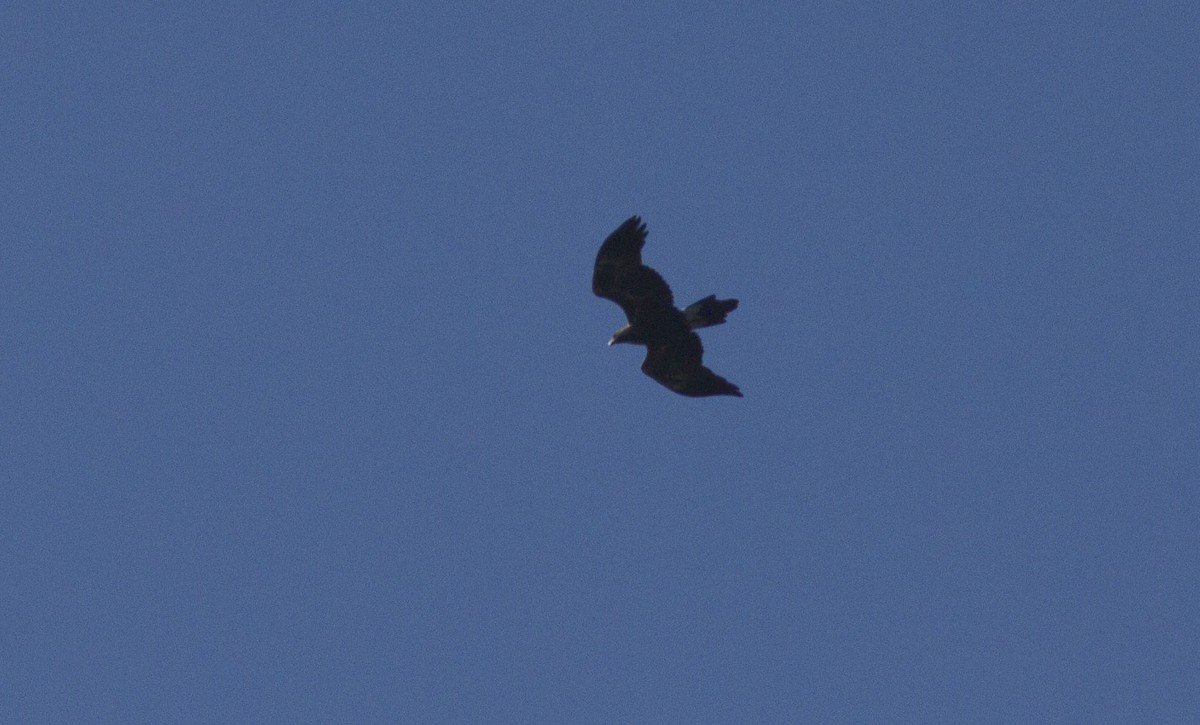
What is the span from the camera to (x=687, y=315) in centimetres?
3297

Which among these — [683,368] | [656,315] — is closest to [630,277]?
[656,315]

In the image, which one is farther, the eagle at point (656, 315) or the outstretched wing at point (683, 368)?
the outstretched wing at point (683, 368)

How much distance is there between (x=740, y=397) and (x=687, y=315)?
1582mm

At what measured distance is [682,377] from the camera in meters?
33.8

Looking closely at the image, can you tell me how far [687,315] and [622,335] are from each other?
3.97 feet

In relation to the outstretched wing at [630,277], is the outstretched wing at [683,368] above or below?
below

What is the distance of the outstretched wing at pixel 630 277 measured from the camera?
3294cm

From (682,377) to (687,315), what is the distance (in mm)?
Answer: 1235

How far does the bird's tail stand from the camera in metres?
32.7

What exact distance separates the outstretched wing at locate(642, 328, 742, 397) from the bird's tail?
0.55 metres

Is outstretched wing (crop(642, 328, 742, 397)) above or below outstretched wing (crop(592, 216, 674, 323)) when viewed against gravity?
below

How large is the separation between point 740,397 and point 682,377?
3.00 feet

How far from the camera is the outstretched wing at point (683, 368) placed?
33.5 meters

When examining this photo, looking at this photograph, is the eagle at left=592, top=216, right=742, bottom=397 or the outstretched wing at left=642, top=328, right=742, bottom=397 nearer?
the eagle at left=592, top=216, right=742, bottom=397
